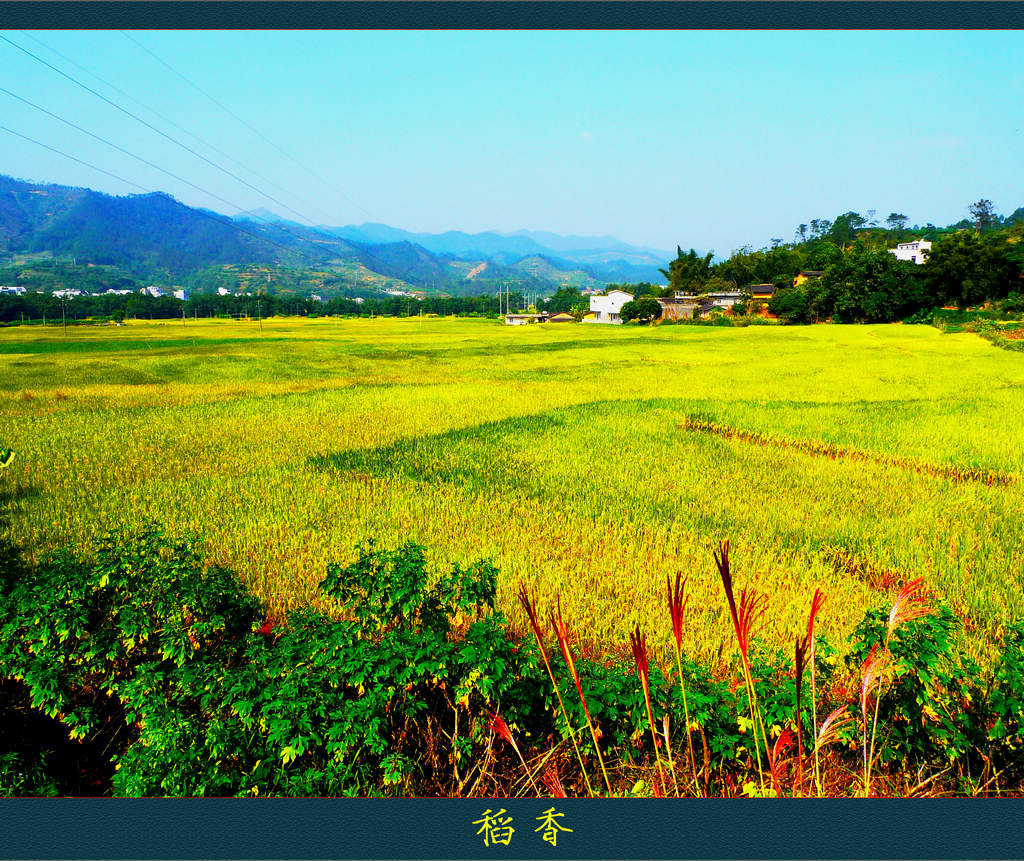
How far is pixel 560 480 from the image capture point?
16.1ft

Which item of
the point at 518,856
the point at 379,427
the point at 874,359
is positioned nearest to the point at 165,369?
the point at 379,427

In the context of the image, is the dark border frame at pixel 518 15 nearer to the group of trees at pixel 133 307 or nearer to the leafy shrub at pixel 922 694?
the leafy shrub at pixel 922 694

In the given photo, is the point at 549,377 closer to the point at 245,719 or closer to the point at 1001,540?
the point at 1001,540

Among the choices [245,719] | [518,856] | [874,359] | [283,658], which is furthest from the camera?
[874,359]

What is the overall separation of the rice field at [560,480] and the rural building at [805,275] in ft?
83.7

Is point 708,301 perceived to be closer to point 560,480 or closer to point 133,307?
point 133,307

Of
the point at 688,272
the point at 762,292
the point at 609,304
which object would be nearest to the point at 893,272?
the point at 762,292

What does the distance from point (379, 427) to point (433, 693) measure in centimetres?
553

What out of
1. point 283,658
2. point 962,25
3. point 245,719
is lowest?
point 245,719

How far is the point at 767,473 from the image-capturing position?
511cm

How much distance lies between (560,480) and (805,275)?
37.4 meters

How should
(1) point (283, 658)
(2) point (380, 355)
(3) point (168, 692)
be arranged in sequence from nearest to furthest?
(1) point (283, 658) → (3) point (168, 692) → (2) point (380, 355)

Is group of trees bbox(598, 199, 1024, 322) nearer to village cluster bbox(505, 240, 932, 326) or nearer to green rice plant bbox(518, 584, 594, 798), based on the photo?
village cluster bbox(505, 240, 932, 326)

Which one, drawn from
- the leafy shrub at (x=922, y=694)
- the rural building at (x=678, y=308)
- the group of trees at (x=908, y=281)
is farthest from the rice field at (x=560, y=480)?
the rural building at (x=678, y=308)
